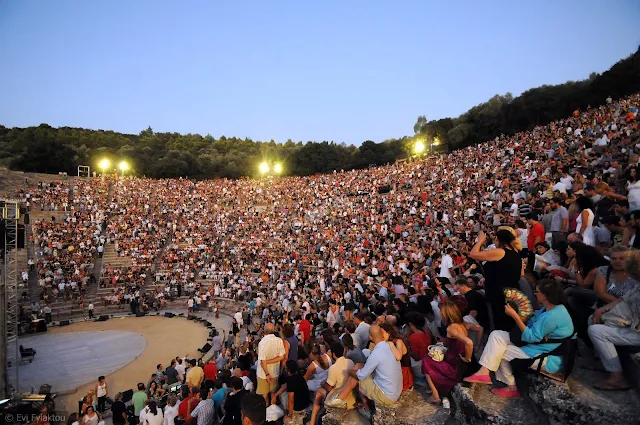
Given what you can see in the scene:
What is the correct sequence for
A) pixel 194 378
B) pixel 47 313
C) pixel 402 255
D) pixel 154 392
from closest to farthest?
pixel 194 378 → pixel 154 392 → pixel 402 255 → pixel 47 313

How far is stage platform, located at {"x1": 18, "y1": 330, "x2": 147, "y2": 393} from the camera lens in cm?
1051

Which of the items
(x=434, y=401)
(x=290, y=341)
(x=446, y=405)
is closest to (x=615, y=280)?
(x=446, y=405)

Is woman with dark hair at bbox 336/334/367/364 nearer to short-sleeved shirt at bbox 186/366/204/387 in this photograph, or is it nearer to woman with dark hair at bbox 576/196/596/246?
woman with dark hair at bbox 576/196/596/246

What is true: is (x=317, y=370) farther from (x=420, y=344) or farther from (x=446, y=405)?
(x=446, y=405)

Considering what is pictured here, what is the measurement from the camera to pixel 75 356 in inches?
488

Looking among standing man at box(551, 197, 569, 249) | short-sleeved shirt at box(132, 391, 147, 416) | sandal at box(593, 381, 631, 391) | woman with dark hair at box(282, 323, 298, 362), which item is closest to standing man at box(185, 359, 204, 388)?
short-sleeved shirt at box(132, 391, 147, 416)

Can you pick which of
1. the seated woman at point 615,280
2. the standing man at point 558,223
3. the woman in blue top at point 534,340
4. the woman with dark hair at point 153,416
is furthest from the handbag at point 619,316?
the woman with dark hair at point 153,416

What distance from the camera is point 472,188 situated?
17250 mm

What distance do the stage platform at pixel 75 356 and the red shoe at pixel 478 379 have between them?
1075cm

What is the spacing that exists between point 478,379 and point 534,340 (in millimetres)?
654

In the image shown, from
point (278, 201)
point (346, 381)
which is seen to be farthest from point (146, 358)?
point (278, 201)

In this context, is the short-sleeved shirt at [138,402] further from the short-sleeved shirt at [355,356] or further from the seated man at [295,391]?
the short-sleeved shirt at [355,356]

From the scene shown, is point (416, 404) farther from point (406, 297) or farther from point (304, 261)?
point (304, 261)

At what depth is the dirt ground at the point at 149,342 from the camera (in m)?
10.2
